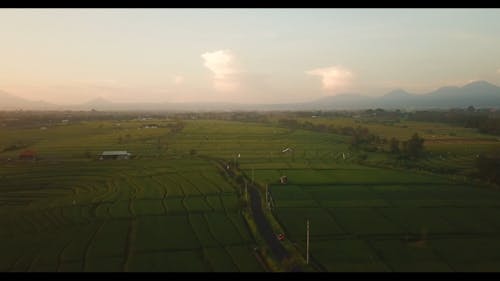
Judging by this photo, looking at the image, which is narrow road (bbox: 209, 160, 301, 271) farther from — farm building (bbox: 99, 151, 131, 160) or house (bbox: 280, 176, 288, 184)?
farm building (bbox: 99, 151, 131, 160)

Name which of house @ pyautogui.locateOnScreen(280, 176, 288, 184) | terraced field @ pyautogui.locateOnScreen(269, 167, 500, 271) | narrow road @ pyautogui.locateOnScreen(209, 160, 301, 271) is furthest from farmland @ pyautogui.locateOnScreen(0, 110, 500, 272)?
house @ pyautogui.locateOnScreen(280, 176, 288, 184)

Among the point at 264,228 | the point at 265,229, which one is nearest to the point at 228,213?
the point at 264,228

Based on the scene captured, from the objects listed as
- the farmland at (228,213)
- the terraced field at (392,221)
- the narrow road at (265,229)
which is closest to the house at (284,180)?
the terraced field at (392,221)

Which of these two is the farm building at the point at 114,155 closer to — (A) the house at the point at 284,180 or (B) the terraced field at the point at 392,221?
(A) the house at the point at 284,180

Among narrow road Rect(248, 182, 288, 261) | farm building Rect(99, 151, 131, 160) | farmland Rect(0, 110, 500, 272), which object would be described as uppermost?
farm building Rect(99, 151, 131, 160)

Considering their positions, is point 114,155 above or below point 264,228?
above

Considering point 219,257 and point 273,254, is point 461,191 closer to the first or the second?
point 273,254

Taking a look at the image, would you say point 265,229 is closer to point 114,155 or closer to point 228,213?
point 228,213
